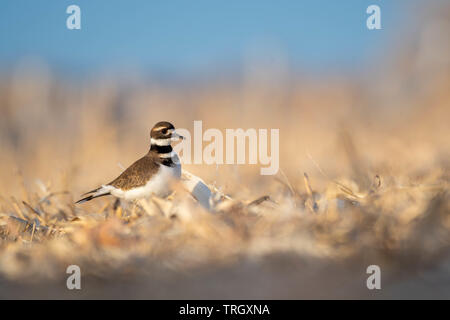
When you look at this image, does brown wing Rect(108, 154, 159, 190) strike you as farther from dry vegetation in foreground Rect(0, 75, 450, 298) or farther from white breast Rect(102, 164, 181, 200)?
dry vegetation in foreground Rect(0, 75, 450, 298)

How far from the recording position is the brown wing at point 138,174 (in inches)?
132

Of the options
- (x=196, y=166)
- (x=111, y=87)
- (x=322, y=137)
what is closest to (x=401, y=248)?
(x=196, y=166)

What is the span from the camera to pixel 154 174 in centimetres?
332

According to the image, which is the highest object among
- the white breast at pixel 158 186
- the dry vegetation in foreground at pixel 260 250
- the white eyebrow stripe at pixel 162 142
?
the white eyebrow stripe at pixel 162 142

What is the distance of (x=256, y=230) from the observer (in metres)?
1.77

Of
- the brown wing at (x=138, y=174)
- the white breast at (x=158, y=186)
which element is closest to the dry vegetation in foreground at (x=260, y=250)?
the white breast at (x=158, y=186)

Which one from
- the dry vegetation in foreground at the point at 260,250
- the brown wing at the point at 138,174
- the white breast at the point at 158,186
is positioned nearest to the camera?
the dry vegetation in foreground at the point at 260,250

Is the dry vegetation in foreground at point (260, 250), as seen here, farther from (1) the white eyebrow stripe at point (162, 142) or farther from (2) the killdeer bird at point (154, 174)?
(1) the white eyebrow stripe at point (162, 142)

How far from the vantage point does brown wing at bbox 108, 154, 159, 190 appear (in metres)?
3.35

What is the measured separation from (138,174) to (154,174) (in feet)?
0.54

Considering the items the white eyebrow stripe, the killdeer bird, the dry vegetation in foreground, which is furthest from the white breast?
the dry vegetation in foreground

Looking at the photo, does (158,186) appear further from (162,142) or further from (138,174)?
(162,142)

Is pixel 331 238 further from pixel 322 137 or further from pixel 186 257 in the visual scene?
pixel 322 137
